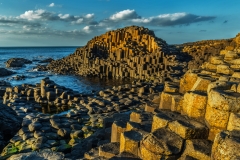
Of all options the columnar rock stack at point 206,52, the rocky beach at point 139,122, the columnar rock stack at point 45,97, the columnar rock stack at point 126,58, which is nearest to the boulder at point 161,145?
the rocky beach at point 139,122

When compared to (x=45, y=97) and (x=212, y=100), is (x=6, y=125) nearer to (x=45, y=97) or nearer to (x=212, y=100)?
(x=212, y=100)

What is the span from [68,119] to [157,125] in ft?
19.2

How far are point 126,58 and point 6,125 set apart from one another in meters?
23.6

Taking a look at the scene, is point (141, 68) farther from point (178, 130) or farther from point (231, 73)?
point (178, 130)

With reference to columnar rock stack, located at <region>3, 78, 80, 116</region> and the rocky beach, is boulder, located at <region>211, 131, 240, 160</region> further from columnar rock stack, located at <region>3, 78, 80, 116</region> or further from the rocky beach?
columnar rock stack, located at <region>3, 78, 80, 116</region>

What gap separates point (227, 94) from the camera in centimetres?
325

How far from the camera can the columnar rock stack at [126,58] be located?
75.7 feet

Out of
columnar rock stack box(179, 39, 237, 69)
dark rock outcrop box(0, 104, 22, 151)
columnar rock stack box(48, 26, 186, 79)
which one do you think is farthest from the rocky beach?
columnar rock stack box(48, 26, 186, 79)

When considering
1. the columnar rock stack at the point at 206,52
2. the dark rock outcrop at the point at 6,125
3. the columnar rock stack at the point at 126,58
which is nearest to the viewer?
the dark rock outcrop at the point at 6,125

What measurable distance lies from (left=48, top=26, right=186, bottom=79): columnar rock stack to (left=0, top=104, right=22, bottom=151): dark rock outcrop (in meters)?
13.8

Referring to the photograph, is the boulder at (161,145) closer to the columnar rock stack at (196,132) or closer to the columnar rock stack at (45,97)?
the columnar rock stack at (196,132)

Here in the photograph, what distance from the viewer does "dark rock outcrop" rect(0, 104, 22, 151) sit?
548 cm

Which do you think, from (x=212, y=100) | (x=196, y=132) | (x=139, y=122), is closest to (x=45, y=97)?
(x=139, y=122)

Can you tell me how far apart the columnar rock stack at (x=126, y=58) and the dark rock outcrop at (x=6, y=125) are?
45.3 feet
